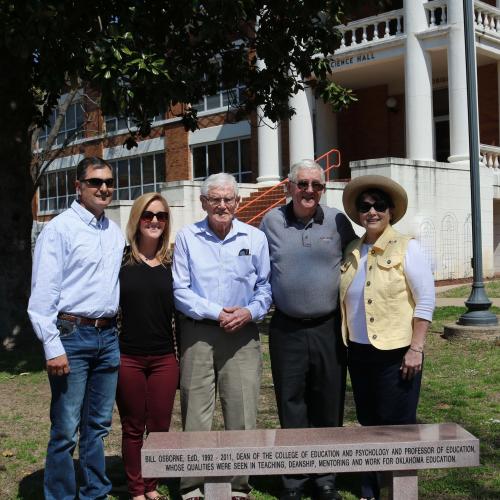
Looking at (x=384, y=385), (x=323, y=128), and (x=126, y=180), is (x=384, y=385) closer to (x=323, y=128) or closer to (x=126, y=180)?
(x=323, y=128)

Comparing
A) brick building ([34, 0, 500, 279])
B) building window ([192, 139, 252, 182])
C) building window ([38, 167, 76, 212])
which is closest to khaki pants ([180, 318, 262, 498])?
brick building ([34, 0, 500, 279])

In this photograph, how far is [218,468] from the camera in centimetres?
377

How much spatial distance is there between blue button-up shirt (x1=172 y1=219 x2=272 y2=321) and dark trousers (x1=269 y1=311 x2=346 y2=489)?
27cm

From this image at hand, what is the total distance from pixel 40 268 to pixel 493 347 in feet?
23.3

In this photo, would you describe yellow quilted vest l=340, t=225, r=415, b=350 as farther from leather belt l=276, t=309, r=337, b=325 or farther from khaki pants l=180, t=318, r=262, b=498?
khaki pants l=180, t=318, r=262, b=498

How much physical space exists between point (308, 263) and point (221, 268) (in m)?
0.54

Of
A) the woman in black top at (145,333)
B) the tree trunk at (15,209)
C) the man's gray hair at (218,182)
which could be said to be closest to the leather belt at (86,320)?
the woman in black top at (145,333)

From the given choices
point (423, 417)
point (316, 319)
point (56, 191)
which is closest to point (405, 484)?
point (316, 319)

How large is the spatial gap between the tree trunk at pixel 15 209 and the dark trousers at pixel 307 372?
6411 mm

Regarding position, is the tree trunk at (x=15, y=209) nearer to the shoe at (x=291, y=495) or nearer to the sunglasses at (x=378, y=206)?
the shoe at (x=291, y=495)

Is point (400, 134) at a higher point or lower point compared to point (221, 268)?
higher

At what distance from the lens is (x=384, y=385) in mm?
4305

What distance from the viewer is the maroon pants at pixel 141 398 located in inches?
176

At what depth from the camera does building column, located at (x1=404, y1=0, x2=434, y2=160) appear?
18922 mm
